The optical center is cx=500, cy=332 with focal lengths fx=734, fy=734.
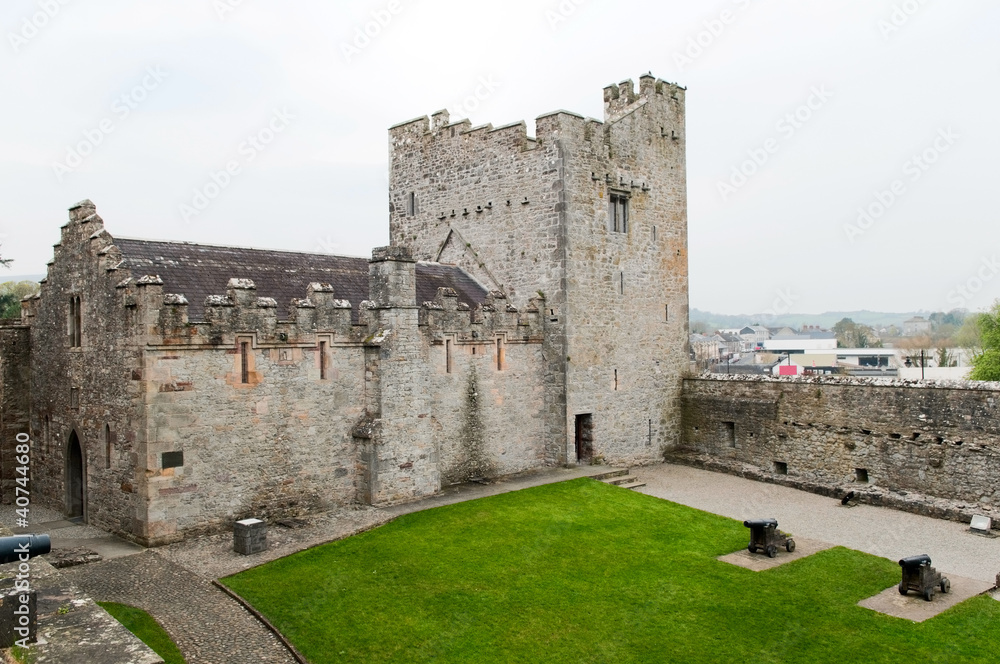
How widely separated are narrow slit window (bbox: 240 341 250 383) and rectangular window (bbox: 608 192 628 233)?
1176 cm

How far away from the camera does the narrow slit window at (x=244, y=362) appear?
14938mm

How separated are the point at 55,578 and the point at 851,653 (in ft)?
35.1

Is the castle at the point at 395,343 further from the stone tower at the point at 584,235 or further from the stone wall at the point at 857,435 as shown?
the stone wall at the point at 857,435

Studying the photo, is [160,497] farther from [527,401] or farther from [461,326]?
[527,401]

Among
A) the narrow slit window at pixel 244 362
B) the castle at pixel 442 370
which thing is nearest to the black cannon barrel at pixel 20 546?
the castle at pixel 442 370

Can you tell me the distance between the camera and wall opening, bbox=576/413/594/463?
21547 millimetres

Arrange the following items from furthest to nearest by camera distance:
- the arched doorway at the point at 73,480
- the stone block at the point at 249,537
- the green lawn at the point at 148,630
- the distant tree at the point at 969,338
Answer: the distant tree at the point at 969,338
the arched doorway at the point at 73,480
the stone block at the point at 249,537
the green lawn at the point at 148,630

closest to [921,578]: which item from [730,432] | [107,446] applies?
[730,432]

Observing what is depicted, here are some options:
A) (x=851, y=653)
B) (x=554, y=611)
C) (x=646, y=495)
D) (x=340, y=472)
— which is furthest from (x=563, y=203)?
(x=851, y=653)

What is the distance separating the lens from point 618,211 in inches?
887

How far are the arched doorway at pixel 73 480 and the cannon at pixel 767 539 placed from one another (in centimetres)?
1485

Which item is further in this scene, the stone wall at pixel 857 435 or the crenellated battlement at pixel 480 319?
the crenellated battlement at pixel 480 319

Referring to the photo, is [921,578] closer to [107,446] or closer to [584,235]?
[584,235]

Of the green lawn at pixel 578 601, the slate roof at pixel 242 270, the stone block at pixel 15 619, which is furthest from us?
the slate roof at pixel 242 270
